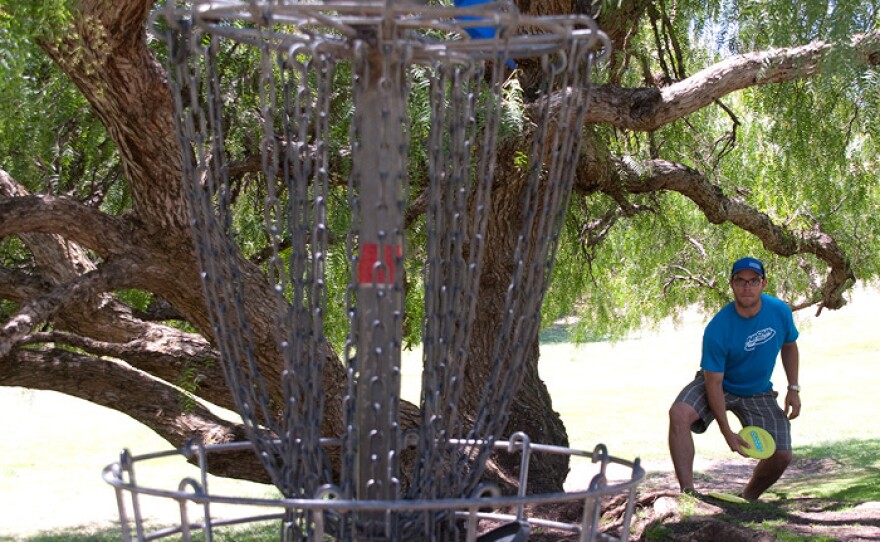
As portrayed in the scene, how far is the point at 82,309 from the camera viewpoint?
498 cm

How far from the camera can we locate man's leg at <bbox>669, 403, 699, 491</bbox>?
4.72 m

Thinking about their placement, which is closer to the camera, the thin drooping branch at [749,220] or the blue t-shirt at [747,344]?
the blue t-shirt at [747,344]

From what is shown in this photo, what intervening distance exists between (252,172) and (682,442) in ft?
7.62

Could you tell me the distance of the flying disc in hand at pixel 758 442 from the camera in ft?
15.3

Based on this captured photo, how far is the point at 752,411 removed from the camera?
5.01 meters

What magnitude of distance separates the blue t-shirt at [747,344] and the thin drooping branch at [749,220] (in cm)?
99

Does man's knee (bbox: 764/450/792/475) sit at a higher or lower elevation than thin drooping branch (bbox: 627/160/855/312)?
lower

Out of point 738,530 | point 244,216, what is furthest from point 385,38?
point 244,216

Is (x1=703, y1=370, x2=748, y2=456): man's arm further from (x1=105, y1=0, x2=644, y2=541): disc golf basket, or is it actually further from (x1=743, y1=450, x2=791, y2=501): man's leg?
(x1=105, y1=0, x2=644, y2=541): disc golf basket

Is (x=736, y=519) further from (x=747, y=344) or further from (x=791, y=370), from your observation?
(x=791, y=370)

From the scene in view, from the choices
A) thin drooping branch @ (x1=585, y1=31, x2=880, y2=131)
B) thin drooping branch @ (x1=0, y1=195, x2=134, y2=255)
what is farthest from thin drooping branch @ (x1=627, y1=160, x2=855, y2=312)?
thin drooping branch @ (x1=0, y1=195, x2=134, y2=255)

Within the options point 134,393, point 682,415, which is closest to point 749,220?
point 682,415

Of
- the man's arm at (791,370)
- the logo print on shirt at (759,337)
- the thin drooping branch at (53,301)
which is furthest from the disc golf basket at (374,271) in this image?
the man's arm at (791,370)

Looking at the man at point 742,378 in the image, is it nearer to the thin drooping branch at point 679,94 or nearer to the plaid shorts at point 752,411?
the plaid shorts at point 752,411
